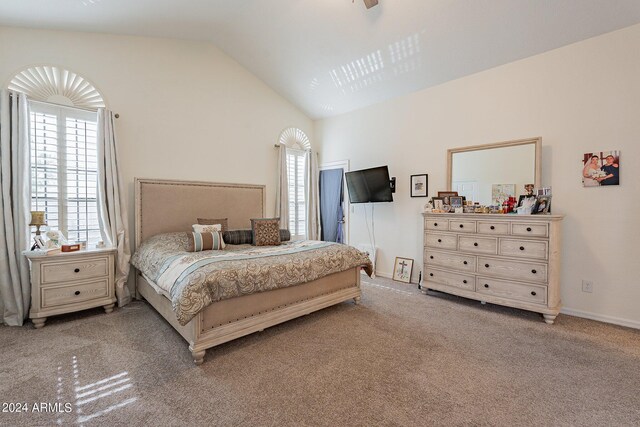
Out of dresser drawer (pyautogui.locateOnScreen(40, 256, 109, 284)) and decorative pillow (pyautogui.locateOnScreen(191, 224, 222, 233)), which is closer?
dresser drawer (pyautogui.locateOnScreen(40, 256, 109, 284))

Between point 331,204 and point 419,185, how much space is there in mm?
1848

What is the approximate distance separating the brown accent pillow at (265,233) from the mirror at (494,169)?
2559 millimetres

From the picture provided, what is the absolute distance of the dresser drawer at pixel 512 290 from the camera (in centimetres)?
296

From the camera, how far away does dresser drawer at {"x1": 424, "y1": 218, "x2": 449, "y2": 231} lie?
3.65m

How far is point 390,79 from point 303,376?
13.2 feet

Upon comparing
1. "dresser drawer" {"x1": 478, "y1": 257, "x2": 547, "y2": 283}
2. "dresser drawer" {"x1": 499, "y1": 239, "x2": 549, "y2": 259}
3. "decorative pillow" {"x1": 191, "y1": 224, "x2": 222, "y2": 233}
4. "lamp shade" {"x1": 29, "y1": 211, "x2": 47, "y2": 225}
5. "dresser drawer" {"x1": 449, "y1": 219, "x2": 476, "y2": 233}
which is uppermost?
"lamp shade" {"x1": 29, "y1": 211, "x2": 47, "y2": 225}

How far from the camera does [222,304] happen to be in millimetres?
2346

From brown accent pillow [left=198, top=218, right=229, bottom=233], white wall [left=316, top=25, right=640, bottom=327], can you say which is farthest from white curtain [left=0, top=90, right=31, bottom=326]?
white wall [left=316, top=25, right=640, bottom=327]

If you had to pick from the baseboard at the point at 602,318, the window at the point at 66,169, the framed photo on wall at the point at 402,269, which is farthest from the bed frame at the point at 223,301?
the baseboard at the point at 602,318

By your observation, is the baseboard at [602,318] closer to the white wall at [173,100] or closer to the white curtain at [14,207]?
the white wall at [173,100]

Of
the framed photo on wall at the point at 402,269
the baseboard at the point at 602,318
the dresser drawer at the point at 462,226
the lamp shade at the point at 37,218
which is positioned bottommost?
the baseboard at the point at 602,318

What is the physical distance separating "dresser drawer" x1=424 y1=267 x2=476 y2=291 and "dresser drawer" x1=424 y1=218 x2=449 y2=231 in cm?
56

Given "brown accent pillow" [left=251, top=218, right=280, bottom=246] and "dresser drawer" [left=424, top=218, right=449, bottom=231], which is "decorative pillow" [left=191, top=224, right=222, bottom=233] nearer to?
"brown accent pillow" [left=251, top=218, right=280, bottom=246]

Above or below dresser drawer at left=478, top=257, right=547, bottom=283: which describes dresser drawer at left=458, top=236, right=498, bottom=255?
above
